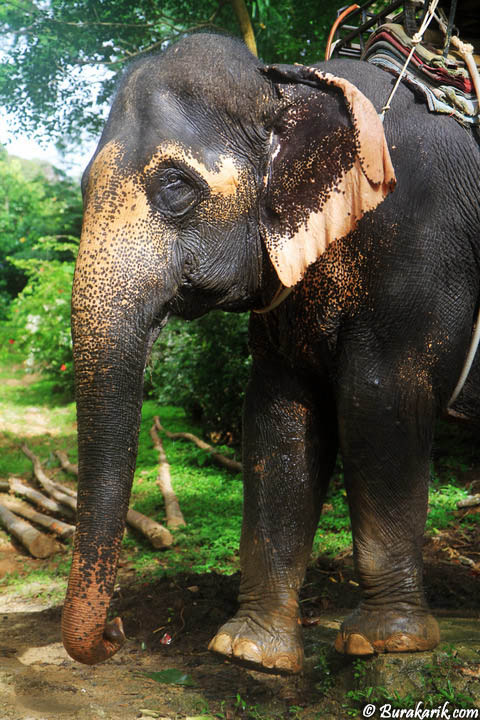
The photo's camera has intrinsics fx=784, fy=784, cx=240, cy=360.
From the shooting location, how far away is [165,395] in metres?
9.05

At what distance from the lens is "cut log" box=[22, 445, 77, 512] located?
6551 mm

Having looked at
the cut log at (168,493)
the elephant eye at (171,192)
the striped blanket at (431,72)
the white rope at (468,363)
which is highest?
the striped blanket at (431,72)

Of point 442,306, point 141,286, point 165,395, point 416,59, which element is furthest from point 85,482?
point 165,395

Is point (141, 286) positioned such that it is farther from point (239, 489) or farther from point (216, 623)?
point (239, 489)

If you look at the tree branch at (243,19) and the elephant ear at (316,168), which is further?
the tree branch at (243,19)

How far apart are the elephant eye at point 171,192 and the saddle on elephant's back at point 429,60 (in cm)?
92

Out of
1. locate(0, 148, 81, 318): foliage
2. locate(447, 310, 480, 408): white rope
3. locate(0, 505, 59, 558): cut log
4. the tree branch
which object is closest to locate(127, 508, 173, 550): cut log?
locate(0, 505, 59, 558): cut log

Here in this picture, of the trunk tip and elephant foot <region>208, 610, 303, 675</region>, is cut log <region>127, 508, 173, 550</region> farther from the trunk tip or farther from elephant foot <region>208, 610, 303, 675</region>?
the trunk tip

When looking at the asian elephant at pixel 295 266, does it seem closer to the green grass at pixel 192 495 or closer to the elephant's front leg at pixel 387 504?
the elephant's front leg at pixel 387 504

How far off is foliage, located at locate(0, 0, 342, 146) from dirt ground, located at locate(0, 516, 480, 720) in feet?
18.2

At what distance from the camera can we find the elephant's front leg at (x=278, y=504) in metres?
3.15

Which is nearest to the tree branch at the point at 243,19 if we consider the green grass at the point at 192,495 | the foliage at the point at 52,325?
the green grass at the point at 192,495

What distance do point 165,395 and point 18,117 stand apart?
12.0ft

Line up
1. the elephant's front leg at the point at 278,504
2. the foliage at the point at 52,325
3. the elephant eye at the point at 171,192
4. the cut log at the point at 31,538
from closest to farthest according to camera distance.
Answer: the elephant eye at the point at 171,192
the elephant's front leg at the point at 278,504
the cut log at the point at 31,538
the foliage at the point at 52,325
